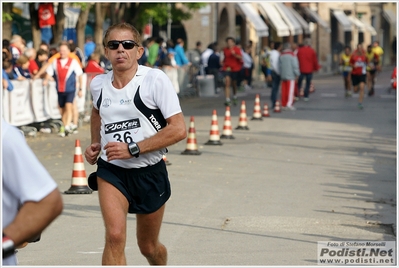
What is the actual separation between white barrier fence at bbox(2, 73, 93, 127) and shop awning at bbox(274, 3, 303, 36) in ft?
117

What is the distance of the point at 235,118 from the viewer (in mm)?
23078

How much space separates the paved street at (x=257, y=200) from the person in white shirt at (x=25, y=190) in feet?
13.7

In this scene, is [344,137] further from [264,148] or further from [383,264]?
[383,264]

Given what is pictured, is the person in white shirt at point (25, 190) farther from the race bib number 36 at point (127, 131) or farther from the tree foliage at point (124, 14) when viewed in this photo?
the tree foliage at point (124, 14)

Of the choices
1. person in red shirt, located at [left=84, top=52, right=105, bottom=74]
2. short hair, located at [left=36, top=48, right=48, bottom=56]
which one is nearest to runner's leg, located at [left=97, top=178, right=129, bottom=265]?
short hair, located at [left=36, top=48, right=48, bottom=56]

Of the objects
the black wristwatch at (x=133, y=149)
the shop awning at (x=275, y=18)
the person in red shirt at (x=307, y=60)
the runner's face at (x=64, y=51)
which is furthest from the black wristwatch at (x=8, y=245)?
the shop awning at (x=275, y=18)

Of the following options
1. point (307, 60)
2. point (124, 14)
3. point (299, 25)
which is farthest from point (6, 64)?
point (299, 25)

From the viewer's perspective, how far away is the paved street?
786cm

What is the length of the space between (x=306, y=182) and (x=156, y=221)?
6597mm

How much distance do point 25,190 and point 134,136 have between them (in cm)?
255

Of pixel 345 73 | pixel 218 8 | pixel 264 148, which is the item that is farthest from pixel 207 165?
pixel 218 8

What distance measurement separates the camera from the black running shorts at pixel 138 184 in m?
5.71

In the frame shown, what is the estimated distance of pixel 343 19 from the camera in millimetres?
67062

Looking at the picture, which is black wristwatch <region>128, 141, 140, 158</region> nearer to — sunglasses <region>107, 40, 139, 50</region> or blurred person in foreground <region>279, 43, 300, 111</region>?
sunglasses <region>107, 40, 139, 50</region>
